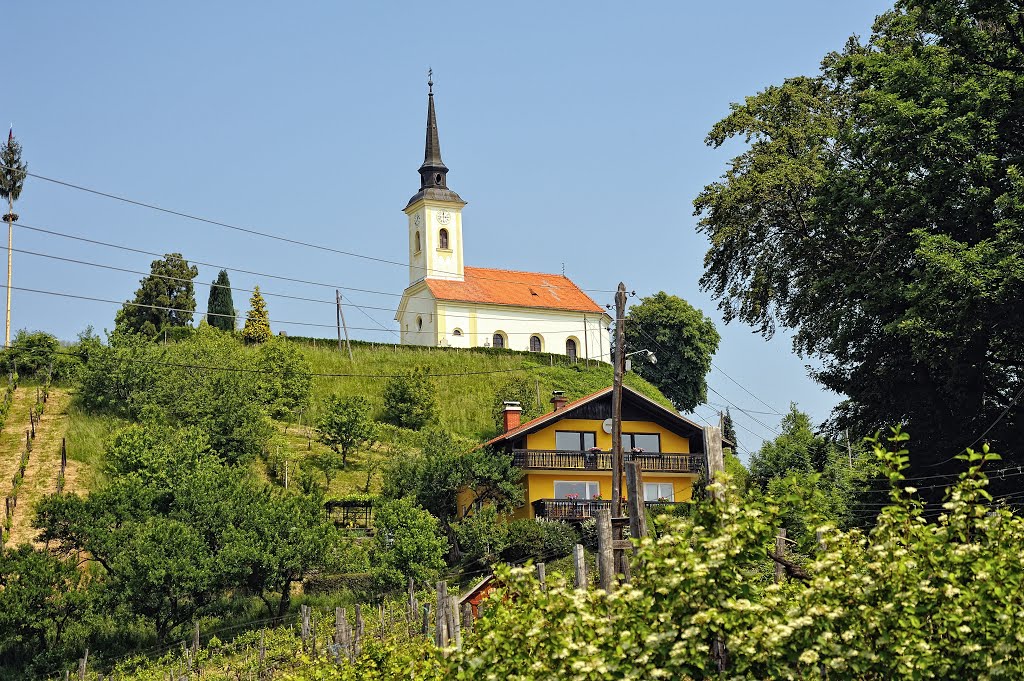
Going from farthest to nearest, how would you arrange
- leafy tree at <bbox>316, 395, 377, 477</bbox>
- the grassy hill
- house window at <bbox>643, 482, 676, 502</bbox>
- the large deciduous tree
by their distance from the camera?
leafy tree at <bbox>316, 395, 377, 477</bbox> → the grassy hill → house window at <bbox>643, 482, 676, 502</bbox> → the large deciduous tree

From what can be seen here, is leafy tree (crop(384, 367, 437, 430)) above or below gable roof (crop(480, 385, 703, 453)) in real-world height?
above

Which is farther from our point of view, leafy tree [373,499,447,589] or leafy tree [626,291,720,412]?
leafy tree [626,291,720,412]

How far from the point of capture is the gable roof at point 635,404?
4438 centimetres

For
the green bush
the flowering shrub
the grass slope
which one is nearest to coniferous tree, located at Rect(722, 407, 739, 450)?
the grass slope

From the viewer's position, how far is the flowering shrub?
8531 millimetres

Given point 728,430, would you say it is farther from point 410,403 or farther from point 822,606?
point 822,606

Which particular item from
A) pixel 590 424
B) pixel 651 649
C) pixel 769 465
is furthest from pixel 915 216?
pixel 769 465

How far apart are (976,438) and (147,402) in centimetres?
3543

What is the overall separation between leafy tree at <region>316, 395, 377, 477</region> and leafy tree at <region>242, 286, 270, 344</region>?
19218 mm

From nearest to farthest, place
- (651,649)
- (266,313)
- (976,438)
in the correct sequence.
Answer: (651,649) → (976,438) → (266,313)

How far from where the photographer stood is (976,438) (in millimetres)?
31547

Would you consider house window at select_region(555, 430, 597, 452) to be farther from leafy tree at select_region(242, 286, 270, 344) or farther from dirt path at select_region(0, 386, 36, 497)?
leafy tree at select_region(242, 286, 270, 344)

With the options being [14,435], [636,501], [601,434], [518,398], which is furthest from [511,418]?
[636,501]

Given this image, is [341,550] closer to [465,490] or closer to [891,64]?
[465,490]
